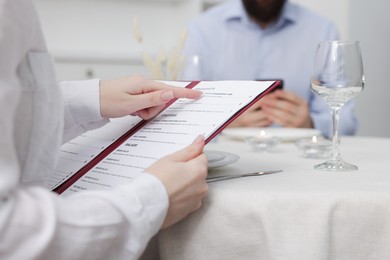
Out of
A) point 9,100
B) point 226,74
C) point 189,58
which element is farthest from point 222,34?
point 9,100

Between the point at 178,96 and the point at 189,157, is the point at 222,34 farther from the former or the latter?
the point at 189,157

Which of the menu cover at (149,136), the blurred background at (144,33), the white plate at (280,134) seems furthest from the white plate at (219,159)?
the blurred background at (144,33)

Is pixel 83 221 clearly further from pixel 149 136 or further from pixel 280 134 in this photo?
pixel 280 134

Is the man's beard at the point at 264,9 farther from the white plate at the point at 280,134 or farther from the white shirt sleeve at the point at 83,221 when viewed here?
the white shirt sleeve at the point at 83,221

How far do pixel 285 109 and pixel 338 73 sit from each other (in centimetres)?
86

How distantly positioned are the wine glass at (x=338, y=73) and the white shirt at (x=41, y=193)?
39cm

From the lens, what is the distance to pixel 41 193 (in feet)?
1.88

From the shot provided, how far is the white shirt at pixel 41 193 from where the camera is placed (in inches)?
21.2

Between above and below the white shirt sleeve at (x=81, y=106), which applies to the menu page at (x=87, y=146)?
below

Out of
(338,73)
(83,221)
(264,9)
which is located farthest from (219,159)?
(264,9)

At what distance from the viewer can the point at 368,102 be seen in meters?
3.18

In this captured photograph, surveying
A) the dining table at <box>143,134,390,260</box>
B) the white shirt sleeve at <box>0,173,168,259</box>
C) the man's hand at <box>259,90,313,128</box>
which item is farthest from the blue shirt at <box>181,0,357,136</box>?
the white shirt sleeve at <box>0,173,168,259</box>

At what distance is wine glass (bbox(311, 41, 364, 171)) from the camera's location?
884 millimetres

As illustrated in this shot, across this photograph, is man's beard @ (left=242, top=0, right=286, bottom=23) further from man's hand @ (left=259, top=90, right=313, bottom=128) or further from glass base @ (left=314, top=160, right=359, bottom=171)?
glass base @ (left=314, top=160, right=359, bottom=171)
